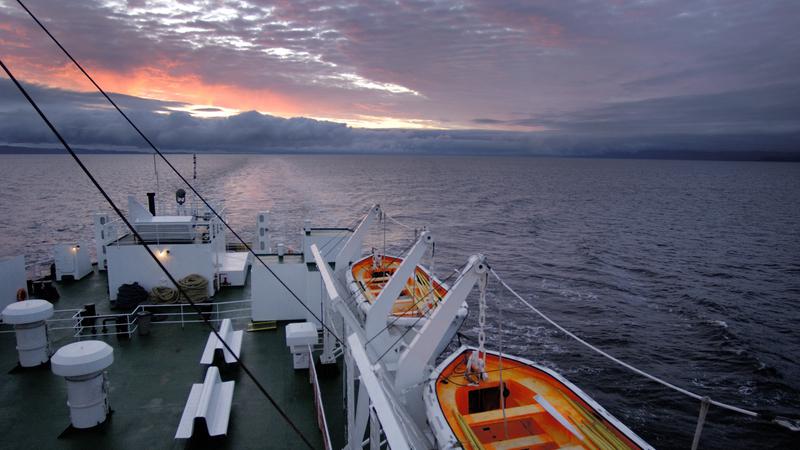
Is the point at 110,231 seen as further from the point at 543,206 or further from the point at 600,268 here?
the point at 543,206

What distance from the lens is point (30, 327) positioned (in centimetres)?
1122

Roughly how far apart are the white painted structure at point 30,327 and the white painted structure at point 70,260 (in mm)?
7221

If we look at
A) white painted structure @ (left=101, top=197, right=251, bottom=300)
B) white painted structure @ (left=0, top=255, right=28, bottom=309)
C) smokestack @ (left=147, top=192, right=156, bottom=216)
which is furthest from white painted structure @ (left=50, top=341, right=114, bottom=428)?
smokestack @ (left=147, top=192, right=156, bottom=216)

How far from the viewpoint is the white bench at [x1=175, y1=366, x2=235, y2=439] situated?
8758mm

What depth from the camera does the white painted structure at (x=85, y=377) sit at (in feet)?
27.9

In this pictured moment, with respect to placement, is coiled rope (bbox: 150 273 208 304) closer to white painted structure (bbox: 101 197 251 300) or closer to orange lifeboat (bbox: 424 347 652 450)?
white painted structure (bbox: 101 197 251 300)

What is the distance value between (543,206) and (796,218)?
3054 centimetres

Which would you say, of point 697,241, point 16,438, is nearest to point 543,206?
point 697,241

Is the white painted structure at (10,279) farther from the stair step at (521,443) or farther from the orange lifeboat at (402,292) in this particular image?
the stair step at (521,443)

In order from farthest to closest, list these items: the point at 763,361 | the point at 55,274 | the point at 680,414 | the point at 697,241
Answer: the point at 697,241 < the point at 763,361 < the point at 55,274 < the point at 680,414

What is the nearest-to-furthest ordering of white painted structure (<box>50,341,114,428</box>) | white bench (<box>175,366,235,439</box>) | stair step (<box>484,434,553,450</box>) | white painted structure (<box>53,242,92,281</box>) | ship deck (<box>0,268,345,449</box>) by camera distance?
stair step (<box>484,434,553,450</box>) → white painted structure (<box>50,341,114,428</box>) → white bench (<box>175,366,235,439</box>) → ship deck (<box>0,268,345,449</box>) → white painted structure (<box>53,242,92,281</box>)

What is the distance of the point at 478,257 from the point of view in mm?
8625

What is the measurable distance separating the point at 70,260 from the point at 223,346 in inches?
403

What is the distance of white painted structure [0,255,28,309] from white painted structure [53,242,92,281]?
2.16 m
